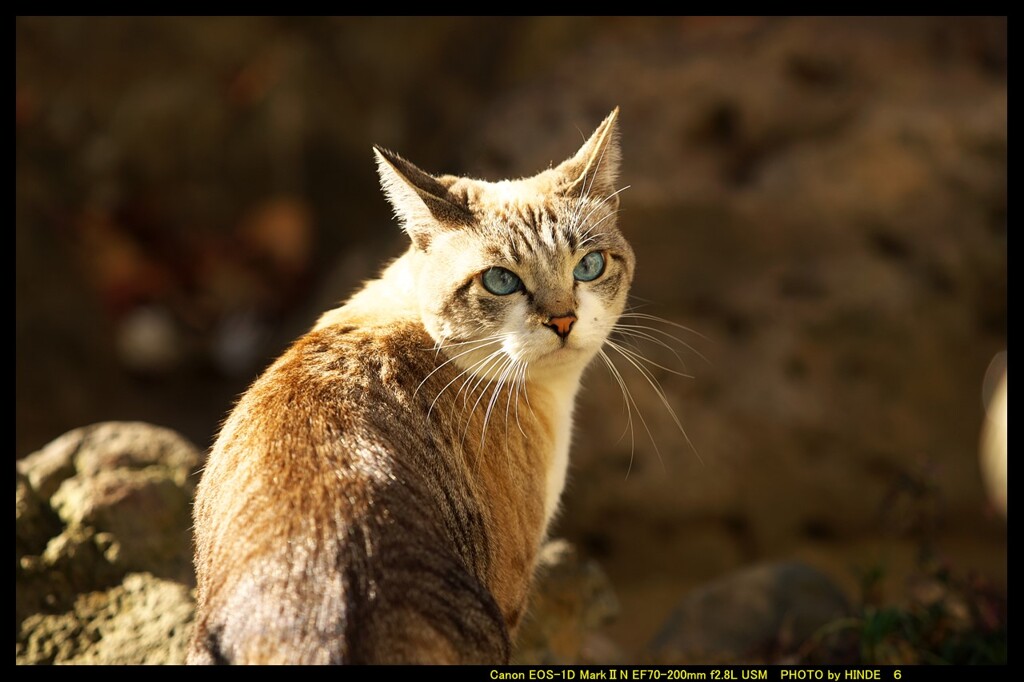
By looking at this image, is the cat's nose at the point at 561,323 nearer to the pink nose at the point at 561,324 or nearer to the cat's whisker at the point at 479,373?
the pink nose at the point at 561,324

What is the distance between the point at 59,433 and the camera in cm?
847

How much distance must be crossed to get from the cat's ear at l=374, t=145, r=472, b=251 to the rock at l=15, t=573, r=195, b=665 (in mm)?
1982

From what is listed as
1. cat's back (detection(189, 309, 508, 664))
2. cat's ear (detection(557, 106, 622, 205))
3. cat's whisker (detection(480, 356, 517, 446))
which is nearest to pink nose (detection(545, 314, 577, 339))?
cat's whisker (detection(480, 356, 517, 446))

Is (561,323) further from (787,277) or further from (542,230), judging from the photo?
(787,277)

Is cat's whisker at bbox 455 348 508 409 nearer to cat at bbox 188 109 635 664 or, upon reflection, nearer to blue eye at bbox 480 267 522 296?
cat at bbox 188 109 635 664

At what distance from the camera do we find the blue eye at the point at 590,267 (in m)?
3.62

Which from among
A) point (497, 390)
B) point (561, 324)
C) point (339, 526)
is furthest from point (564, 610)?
point (339, 526)

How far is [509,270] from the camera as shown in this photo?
351 cm

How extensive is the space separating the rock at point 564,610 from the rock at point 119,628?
5.40 feet

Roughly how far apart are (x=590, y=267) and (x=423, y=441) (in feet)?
3.25

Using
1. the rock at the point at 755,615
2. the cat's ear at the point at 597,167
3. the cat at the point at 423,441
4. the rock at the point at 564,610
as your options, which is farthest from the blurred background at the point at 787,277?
the cat at the point at 423,441

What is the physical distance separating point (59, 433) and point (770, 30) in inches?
282

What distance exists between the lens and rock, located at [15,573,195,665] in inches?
155

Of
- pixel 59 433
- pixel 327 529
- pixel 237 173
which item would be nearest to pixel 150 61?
pixel 237 173
